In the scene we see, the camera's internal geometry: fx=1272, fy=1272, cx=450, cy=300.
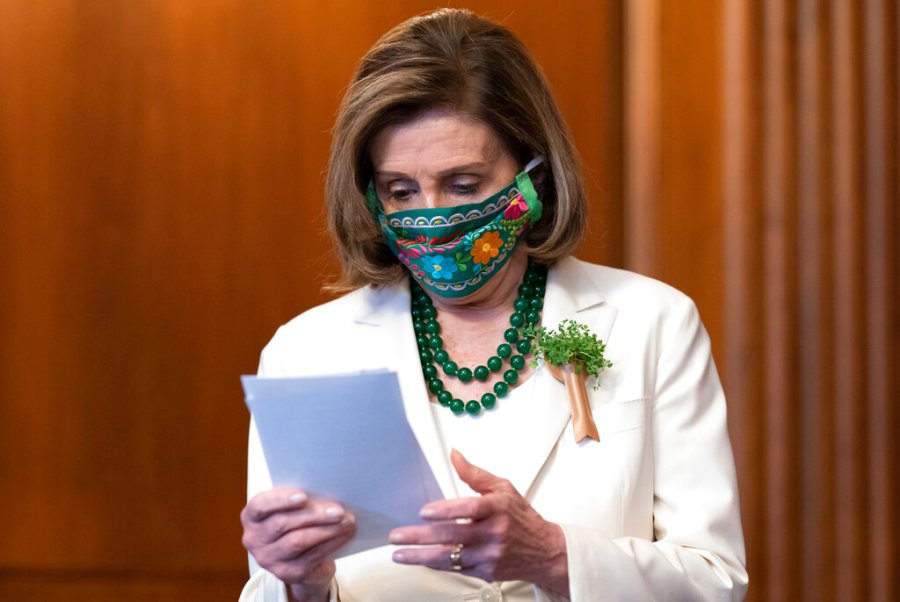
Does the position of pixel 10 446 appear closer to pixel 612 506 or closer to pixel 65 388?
pixel 65 388

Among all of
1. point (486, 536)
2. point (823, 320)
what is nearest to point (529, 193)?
point (486, 536)

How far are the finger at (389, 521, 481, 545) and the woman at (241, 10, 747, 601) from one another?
0.31ft

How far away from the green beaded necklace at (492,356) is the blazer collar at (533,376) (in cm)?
3

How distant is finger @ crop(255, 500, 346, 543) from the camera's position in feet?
5.57

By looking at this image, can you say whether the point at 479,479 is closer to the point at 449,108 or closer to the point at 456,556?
the point at 456,556

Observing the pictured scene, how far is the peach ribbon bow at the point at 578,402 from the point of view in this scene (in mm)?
2092

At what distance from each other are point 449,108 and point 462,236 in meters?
0.23

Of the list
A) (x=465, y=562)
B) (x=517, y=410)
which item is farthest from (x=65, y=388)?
(x=465, y=562)

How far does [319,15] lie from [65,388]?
1.18 m

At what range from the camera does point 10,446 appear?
10.9 feet

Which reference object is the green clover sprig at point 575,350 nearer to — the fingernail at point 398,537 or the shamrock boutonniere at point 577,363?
the shamrock boutonniere at point 577,363

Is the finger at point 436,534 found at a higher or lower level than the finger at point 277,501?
lower

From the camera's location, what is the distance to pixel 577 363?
84.3 inches

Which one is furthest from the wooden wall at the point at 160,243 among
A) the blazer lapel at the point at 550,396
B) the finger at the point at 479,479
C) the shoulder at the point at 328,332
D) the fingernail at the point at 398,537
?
the fingernail at the point at 398,537
